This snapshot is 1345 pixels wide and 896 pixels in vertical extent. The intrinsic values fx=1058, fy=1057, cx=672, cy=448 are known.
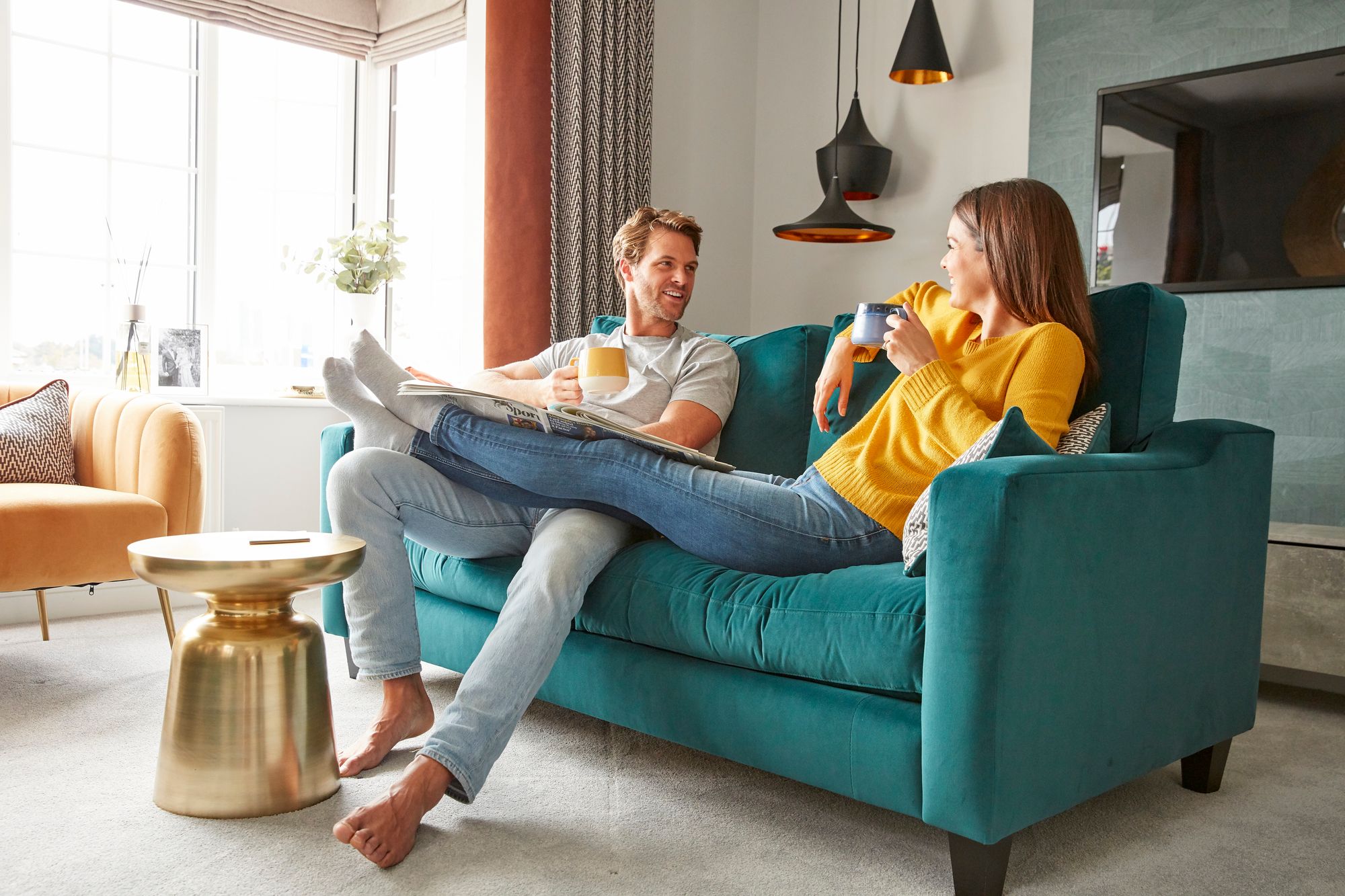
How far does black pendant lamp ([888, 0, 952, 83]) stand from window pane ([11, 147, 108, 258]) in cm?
275

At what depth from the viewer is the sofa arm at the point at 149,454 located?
257 centimetres

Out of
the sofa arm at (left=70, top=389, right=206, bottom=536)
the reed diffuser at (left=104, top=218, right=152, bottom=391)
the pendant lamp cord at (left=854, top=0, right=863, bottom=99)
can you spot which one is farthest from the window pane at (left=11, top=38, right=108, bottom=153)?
the pendant lamp cord at (left=854, top=0, right=863, bottom=99)

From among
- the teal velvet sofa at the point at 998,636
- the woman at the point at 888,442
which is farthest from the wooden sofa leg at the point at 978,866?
the woman at the point at 888,442

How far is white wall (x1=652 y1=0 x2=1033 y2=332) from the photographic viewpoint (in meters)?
3.74

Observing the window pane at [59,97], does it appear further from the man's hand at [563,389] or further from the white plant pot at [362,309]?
Answer: the man's hand at [563,389]

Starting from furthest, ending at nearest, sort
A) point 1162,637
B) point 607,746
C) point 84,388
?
point 84,388, point 607,746, point 1162,637

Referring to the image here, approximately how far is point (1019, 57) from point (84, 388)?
124 inches

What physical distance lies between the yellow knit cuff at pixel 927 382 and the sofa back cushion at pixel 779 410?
570 millimetres

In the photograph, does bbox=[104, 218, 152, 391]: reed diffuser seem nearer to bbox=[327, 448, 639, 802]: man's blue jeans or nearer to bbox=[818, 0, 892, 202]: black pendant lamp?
bbox=[327, 448, 639, 802]: man's blue jeans

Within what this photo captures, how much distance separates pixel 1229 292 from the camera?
3.18 m

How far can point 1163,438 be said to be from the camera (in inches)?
69.8

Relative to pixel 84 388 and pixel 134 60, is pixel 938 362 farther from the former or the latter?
pixel 134 60

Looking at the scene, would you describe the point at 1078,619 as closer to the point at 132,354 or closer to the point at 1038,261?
the point at 1038,261

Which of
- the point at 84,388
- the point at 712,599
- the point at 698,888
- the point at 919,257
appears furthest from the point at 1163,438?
the point at 84,388
